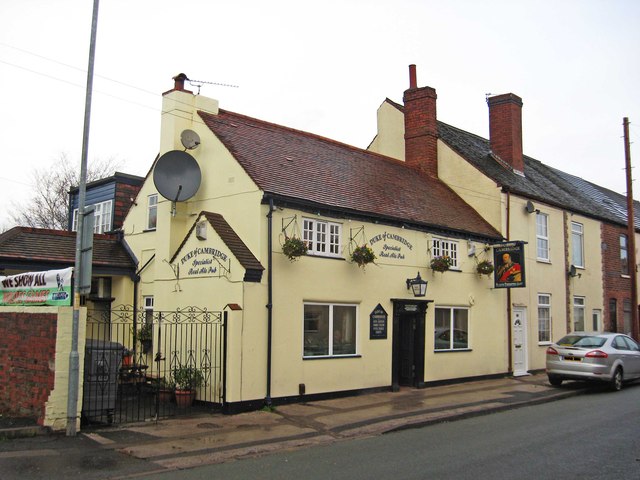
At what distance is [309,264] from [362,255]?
1333mm

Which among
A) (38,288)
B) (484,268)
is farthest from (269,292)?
(484,268)

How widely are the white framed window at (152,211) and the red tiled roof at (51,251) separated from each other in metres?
1.21

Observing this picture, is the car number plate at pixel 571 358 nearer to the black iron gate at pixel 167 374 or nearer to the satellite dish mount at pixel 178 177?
the black iron gate at pixel 167 374

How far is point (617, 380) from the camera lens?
1670 cm

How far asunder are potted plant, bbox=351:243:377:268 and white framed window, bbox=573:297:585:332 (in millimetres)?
12286

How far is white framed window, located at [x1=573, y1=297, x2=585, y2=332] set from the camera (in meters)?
23.5

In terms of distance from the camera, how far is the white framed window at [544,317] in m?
21.6

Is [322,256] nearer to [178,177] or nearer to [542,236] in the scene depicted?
[178,177]

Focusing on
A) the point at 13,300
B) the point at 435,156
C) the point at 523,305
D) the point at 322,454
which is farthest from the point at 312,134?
the point at 322,454

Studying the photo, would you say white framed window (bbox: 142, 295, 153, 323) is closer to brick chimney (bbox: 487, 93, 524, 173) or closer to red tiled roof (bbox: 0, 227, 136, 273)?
red tiled roof (bbox: 0, 227, 136, 273)

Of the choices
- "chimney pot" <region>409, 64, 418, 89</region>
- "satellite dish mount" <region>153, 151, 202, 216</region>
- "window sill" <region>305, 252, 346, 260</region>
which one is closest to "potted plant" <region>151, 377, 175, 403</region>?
"window sill" <region>305, 252, 346, 260</region>

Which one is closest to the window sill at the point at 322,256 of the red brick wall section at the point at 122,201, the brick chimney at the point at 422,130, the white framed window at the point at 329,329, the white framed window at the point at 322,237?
the white framed window at the point at 322,237

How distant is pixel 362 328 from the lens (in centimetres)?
1518

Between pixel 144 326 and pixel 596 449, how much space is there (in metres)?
11.4
